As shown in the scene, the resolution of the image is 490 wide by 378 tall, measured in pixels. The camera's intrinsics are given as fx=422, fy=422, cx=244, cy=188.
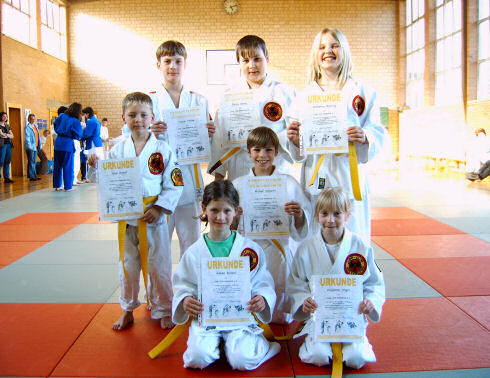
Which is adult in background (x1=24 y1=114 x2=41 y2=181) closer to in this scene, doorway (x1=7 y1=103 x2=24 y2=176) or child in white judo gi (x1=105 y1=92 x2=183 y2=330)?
doorway (x1=7 y1=103 x2=24 y2=176)

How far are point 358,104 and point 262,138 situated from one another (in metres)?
0.62

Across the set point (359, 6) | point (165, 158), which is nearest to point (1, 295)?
point (165, 158)

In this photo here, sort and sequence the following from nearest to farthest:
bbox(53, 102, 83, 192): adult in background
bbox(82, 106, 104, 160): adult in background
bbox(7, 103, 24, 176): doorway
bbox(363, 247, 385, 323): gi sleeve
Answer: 1. bbox(363, 247, 385, 323): gi sleeve
2. bbox(53, 102, 83, 192): adult in background
3. bbox(82, 106, 104, 160): adult in background
4. bbox(7, 103, 24, 176): doorway

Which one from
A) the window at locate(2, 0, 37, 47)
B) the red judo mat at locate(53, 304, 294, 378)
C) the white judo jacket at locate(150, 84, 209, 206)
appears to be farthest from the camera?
the window at locate(2, 0, 37, 47)

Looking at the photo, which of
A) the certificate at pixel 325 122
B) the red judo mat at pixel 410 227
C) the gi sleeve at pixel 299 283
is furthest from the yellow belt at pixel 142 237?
the red judo mat at pixel 410 227

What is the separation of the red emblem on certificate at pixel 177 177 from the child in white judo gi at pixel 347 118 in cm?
75

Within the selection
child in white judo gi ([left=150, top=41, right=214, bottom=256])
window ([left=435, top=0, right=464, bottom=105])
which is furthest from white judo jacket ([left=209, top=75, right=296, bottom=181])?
window ([left=435, top=0, right=464, bottom=105])

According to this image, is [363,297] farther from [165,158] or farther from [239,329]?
[165,158]

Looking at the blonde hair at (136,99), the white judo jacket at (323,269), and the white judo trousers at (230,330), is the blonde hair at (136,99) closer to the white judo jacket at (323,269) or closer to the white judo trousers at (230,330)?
the white judo trousers at (230,330)

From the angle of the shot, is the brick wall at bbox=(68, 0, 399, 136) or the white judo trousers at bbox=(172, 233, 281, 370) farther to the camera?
the brick wall at bbox=(68, 0, 399, 136)

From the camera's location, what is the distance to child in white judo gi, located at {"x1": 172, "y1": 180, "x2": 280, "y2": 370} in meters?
2.19

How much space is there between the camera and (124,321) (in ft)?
8.91

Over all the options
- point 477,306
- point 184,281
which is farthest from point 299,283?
point 477,306

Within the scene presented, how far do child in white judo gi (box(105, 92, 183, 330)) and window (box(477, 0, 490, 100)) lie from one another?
11087 millimetres
